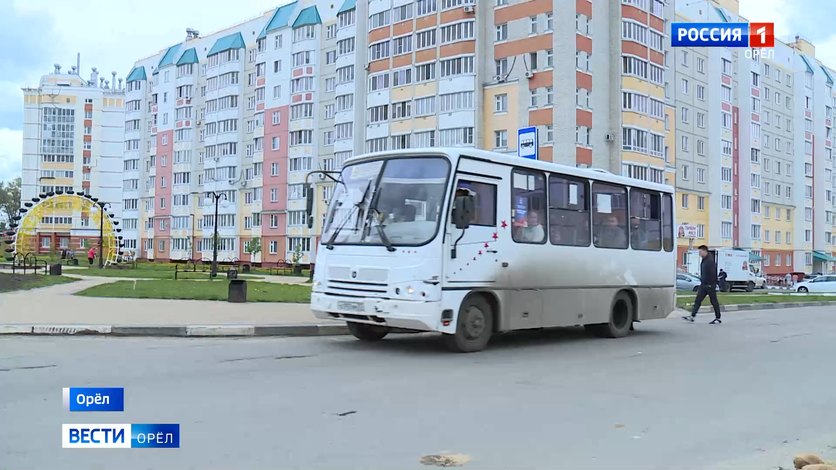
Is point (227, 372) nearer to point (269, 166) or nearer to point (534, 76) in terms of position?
point (534, 76)

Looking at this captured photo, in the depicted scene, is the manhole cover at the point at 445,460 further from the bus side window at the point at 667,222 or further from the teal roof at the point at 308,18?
the teal roof at the point at 308,18

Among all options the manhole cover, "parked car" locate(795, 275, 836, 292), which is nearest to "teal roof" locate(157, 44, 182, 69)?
"parked car" locate(795, 275, 836, 292)

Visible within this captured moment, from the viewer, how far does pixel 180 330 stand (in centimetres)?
1327

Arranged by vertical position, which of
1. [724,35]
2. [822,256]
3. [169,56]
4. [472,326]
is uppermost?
[169,56]

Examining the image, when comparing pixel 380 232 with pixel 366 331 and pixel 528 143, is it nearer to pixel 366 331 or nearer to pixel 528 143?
pixel 366 331

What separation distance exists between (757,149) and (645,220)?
67133 mm

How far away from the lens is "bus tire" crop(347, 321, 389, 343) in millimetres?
13062

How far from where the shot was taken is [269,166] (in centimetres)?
7494

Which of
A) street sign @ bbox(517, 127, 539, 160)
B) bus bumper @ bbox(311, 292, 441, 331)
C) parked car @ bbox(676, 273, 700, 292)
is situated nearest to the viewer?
bus bumper @ bbox(311, 292, 441, 331)

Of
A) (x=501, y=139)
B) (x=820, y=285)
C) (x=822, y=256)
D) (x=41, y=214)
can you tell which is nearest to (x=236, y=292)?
(x=501, y=139)

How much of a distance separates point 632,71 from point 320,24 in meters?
32.0

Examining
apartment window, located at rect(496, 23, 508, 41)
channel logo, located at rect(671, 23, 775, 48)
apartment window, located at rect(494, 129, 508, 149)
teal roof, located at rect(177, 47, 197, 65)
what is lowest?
channel logo, located at rect(671, 23, 775, 48)

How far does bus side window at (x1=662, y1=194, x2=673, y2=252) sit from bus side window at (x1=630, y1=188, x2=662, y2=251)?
182 mm

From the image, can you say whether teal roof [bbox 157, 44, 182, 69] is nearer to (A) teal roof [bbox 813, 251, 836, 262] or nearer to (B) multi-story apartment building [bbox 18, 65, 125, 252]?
(B) multi-story apartment building [bbox 18, 65, 125, 252]
